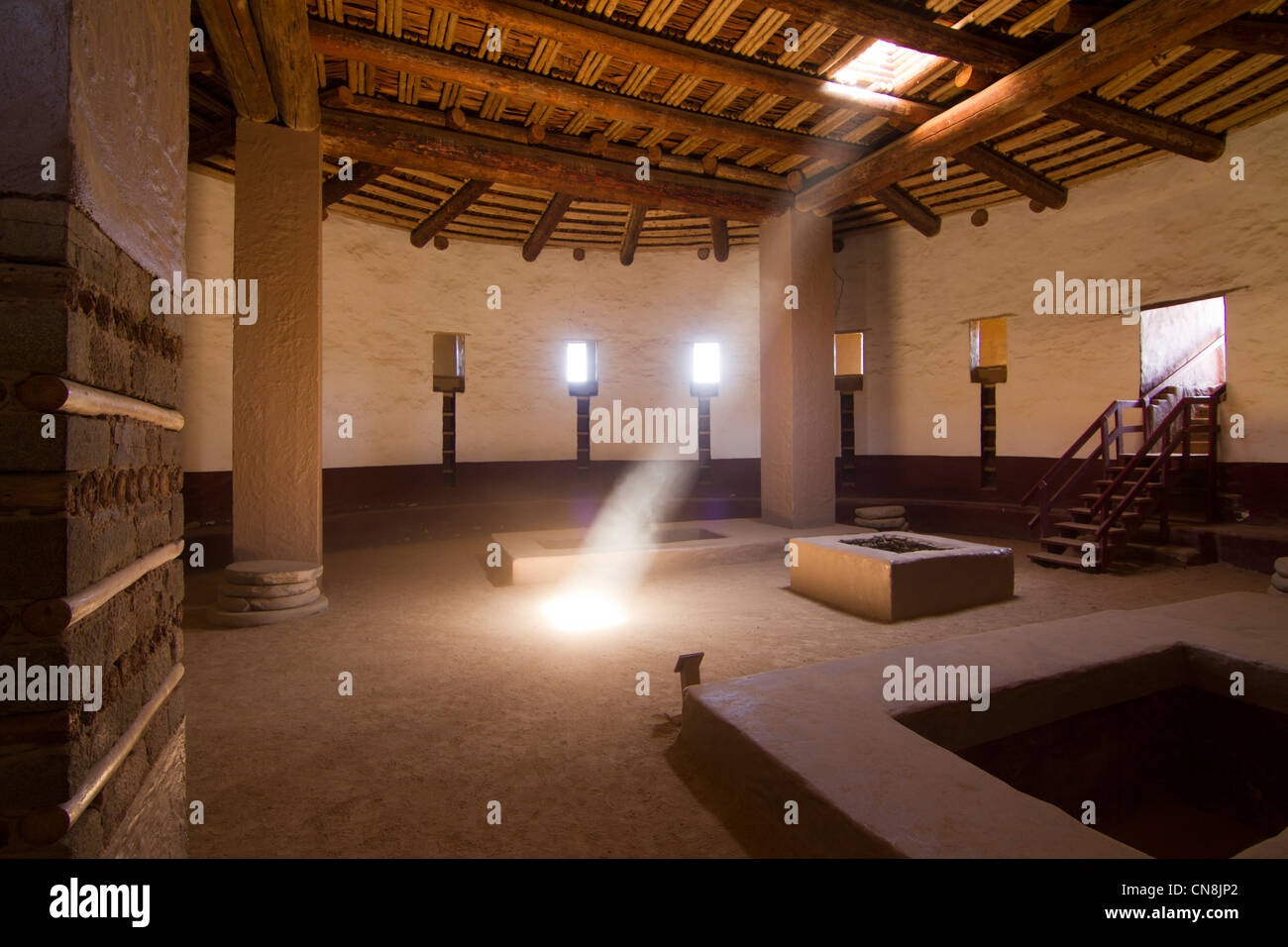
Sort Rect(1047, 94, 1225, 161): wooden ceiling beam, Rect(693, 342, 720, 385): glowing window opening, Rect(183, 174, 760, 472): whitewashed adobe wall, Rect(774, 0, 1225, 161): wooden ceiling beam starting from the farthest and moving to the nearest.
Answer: Rect(693, 342, 720, 385): glowing window opening
Rect(183, 174, 760, 472): whitewashed adobe wall
Rect(1047, 94, 1225, 161): wooden ceiling beam
Rect(774, 0, 1225, 161): wooden ceiling beam

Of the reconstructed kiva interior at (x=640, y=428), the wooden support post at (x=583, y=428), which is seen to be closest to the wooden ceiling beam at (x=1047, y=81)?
the reconstructed kiva interior at (x=640, y=428)

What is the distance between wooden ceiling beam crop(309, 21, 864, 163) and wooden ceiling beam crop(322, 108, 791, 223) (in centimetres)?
73

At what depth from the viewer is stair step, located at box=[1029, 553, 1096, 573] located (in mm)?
7496

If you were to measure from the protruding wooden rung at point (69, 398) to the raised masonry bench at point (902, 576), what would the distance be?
17.6ft

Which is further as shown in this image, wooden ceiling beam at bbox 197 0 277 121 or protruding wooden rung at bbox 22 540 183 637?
wooden ceiling beam at bbox 197 0 277 121

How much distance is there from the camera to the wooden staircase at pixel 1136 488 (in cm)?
766

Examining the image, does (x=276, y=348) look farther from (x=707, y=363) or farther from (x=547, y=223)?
(x=707, y=363)

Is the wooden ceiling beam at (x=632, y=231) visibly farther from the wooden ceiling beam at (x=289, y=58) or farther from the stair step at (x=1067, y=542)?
the stair step at (x=1067, y=542)

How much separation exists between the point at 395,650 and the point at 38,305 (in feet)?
12.7

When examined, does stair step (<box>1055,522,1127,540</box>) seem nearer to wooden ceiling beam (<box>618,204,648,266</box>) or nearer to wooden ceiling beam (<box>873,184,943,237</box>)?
wooden ceiling beam (<box>873,184,943,237</box>)

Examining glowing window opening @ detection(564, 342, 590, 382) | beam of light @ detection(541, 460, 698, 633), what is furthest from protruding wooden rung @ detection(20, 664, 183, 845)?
glowing window opening @ detection(564, 342, 590, 382)
